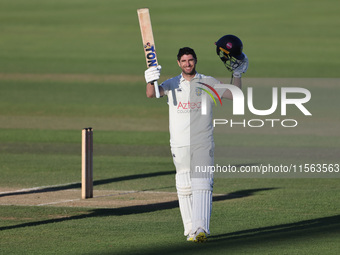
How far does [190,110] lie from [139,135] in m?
15.1

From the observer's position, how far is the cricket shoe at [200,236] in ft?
30.8

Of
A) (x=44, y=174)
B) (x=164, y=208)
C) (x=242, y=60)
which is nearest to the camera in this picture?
(x=242, y=60)

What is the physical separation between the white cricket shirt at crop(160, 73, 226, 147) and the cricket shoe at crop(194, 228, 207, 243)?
0.94m

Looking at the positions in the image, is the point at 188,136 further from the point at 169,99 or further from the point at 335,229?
the point at 335,229

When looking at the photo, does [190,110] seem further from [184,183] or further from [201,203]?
[201,203]

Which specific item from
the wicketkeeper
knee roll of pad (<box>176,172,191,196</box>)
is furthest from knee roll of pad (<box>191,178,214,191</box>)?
knee roll of pad (<box>176,172,191,196</box>)

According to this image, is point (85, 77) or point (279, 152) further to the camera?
point (85, 77)

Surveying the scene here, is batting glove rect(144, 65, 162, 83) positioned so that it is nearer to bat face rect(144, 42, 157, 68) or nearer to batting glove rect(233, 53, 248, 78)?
bat face rect(144, 42, 157, 68)

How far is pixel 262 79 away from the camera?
134 feet

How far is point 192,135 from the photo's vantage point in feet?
31.1

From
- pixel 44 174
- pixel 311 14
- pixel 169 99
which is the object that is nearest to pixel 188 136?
pixel 169 99

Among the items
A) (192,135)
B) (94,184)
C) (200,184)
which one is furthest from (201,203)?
(94,184)

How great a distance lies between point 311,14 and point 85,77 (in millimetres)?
26902

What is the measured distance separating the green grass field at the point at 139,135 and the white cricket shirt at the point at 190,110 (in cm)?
115
